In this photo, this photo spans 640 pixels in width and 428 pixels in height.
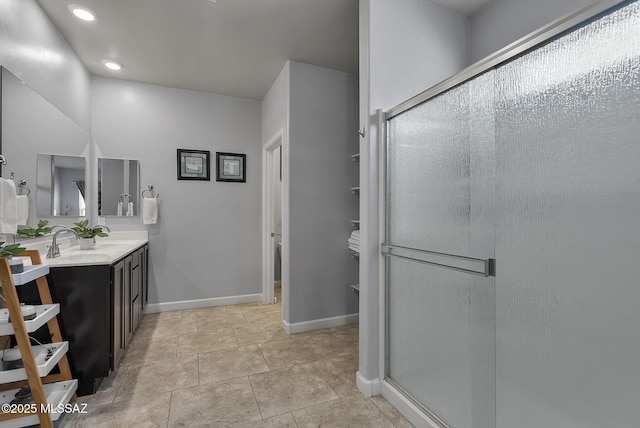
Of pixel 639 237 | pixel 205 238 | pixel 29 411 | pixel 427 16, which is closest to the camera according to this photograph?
pixel 639 237

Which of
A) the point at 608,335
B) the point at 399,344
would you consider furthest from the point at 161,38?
the point at 608,335

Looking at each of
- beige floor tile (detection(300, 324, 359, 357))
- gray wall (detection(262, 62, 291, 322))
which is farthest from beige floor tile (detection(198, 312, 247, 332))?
beige floor tile (detection(300, 324, 359, 357))

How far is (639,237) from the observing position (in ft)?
2.98

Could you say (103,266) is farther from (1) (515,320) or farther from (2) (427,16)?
(2) (427,16)

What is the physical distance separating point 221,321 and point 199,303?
592 mm

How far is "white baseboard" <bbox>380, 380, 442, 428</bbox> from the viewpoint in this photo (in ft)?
5.35

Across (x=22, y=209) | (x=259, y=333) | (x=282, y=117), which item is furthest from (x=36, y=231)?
(x=282, y=117)

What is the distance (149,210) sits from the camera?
3410 millimetres

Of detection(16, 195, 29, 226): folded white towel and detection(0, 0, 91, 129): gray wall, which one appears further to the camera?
detection(16, 195, 29, 226): folded white towel

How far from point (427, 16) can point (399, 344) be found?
2197mm

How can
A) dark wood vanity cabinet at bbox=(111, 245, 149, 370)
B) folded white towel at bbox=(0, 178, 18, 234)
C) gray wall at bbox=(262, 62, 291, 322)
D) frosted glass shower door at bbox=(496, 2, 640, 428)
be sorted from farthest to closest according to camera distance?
gray wall at bbox=(262, 62, 291, 322), dark wood vanity cabinet at bbox=(111, 245, 149, 370), folded white towel at bbox=(0, 178, 18, 234), frosted glass shower door at bbox=(496, 2, 640, 428)

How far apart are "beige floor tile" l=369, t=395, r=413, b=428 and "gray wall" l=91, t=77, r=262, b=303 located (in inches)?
94.9

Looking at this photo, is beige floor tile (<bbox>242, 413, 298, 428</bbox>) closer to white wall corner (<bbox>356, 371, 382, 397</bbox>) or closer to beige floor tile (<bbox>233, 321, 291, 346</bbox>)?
white wall corner (<bbox>356, 371, 382, 397</bbox>)

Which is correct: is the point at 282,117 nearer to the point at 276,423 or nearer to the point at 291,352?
the point at 291,352
